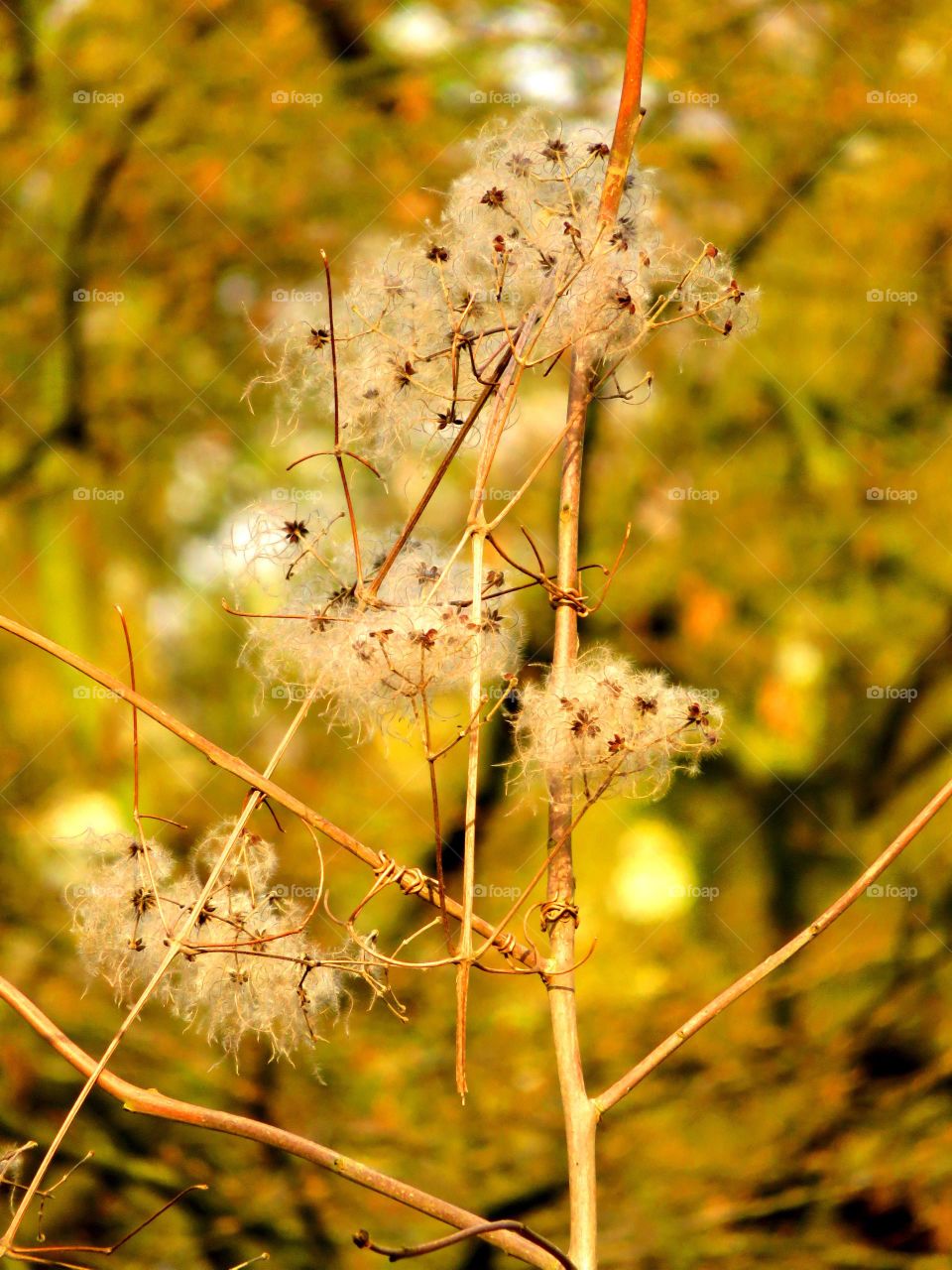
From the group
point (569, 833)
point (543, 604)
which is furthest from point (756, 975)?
point (543, 604)

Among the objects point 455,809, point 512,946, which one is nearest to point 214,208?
point 455,809

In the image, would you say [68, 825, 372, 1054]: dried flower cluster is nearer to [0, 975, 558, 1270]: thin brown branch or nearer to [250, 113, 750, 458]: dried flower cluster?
[0, 975, 558, 1270]: thin brown branch

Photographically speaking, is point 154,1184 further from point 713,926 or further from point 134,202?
point 134,202

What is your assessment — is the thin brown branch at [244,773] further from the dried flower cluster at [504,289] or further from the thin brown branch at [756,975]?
the dried flower cluster at [504,289]

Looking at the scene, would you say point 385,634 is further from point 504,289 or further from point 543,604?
point 543,604

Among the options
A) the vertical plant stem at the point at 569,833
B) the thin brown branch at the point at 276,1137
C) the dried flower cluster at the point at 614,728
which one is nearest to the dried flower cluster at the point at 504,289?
the vertical plant stem at the point at 569,833

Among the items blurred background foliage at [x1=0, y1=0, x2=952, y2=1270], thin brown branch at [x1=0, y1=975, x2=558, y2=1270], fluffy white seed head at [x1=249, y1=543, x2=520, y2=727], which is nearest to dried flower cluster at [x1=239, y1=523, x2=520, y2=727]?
fluffy white seed head at [x1=249, y1=543, x2=520, y2=727]
